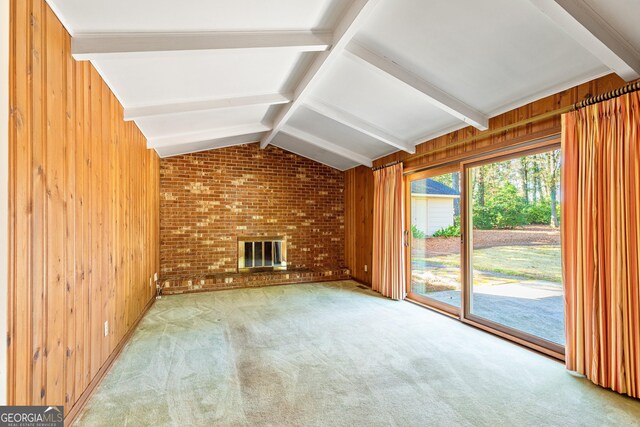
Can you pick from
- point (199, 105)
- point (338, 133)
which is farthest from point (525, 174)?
point (199, 105)

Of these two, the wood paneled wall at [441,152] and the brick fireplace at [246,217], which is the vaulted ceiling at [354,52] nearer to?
the wood paneled wall at [441,152]

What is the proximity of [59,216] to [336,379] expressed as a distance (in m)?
2.09

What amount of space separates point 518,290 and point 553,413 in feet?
4.77

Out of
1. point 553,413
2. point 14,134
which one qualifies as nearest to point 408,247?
point 553,413

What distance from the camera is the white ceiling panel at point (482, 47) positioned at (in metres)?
1.90

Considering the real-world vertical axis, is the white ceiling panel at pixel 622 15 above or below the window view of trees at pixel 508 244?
above

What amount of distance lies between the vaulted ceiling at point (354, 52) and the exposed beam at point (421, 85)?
1cm

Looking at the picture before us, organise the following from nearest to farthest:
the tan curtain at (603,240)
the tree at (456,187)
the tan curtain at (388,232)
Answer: the tan curtain at (603,240) → the tree at (456,187) → the tan curtain at (388,232)

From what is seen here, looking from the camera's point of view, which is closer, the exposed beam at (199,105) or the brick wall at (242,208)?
the exposed beam at (199,105)

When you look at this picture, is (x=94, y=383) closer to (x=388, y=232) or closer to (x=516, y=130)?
(x=388, y=232)

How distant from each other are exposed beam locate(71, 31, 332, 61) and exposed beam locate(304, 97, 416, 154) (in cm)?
125

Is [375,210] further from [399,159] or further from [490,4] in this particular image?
[490,4]

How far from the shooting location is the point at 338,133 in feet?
14.7

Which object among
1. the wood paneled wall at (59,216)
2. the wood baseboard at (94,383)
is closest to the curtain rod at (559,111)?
the wood paneled wall at (59,216)
